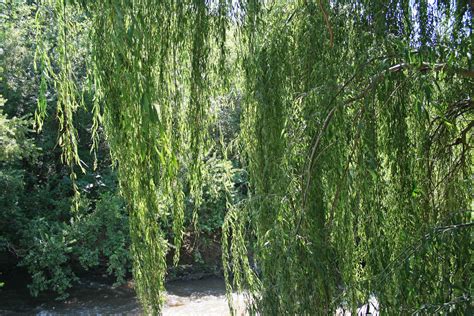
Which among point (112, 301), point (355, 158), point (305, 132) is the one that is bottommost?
point (112, 301)

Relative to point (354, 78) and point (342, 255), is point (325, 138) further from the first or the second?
point (342, 255)

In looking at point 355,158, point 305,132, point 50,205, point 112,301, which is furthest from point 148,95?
point 50,205

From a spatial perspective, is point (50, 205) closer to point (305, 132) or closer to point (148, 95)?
point (305, 132)

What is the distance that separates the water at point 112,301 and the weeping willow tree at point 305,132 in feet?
19.7

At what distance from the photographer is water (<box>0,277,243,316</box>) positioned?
335 inches

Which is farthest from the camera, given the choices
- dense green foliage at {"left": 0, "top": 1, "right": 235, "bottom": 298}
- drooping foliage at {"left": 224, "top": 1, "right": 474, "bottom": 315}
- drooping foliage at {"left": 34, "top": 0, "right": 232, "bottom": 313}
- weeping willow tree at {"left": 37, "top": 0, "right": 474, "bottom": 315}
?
dense green foliage at {"left": 0, "top": 1, "right": 235, "bottom": 298}

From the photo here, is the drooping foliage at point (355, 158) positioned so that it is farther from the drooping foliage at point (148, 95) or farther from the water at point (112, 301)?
the water at point (112, 301)

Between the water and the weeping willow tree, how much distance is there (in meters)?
6.02

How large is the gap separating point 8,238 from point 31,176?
1.45 metres

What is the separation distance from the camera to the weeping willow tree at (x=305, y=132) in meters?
1.92

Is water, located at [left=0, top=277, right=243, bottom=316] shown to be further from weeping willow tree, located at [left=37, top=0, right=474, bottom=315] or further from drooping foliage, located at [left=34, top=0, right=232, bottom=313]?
drooping foliage, located at [left=34, top=0, right=232, bottom=313]

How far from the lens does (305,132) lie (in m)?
2.21

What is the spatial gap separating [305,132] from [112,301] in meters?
7.56

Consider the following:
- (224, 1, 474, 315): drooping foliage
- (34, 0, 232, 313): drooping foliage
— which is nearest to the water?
(224, 1, 474, 315): drooping foliage
